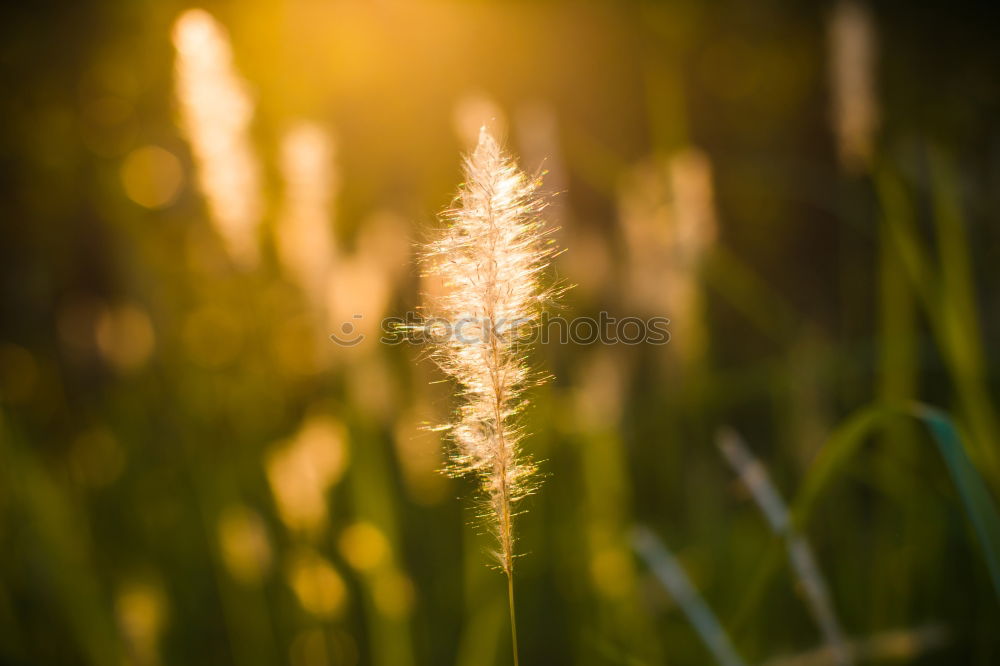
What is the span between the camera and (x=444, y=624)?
88.3 inches

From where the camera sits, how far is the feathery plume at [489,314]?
86 cm

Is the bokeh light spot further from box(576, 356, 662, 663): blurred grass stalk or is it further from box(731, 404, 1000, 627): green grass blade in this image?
box(731, 404, 1000, 627): green grass blade

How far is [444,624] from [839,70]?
211 cm

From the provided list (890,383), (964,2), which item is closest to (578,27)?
(964,2)

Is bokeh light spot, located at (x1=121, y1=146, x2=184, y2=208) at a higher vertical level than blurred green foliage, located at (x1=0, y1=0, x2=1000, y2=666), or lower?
higher

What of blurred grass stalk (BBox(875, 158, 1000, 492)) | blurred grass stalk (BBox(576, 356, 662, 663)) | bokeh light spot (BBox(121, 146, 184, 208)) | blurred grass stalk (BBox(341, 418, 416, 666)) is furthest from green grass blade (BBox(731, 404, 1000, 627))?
bokeh light spot (BBox(121, 146, 184, 208))

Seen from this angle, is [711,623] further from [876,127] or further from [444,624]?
[876,127]

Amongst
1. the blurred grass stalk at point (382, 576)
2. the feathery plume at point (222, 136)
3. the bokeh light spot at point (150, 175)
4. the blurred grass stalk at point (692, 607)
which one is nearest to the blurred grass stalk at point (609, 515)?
the blurred grass stalk at point (692, 607)

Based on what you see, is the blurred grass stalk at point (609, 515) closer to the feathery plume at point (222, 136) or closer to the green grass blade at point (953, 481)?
the green grass blade at point (953, 481)

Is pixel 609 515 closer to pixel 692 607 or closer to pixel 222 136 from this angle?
pixel 692 607

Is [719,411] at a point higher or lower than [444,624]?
higher

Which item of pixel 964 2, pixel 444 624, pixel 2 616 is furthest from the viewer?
pixel 964 2

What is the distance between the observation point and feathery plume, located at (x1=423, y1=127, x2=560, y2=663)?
2.83 feet

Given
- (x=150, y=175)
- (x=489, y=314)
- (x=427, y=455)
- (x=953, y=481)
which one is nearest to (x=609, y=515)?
(x=427, y=455)
